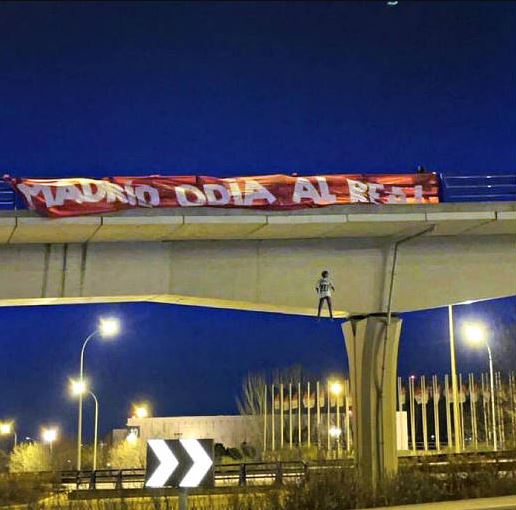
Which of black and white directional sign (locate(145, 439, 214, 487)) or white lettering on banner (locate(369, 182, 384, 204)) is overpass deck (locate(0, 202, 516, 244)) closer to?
white lettering on banner (locate(369, 182, 384, 204))

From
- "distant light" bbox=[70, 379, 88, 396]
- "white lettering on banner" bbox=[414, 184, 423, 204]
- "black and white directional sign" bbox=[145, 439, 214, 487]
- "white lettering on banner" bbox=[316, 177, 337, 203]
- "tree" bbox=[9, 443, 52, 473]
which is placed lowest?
"black and white directional sign" bbox=[145, 439, 214, 487]

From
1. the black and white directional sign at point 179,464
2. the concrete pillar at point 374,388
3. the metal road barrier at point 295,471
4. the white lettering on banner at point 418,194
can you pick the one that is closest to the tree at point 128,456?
the metal road barrier at point 295,471

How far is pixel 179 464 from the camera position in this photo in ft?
26.3

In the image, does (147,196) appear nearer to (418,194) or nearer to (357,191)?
(357,191)

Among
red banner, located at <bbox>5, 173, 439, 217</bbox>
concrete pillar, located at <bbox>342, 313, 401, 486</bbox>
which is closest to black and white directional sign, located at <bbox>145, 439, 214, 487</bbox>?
red banner, located at <bbox>5, 173, 439, 217</bbox>

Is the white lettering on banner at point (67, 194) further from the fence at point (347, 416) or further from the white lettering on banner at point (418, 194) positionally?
the fence at point (347, 416)

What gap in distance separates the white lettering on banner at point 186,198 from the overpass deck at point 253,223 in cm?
71

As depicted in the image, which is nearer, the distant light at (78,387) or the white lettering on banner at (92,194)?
the white lettering on banner at (92,194)

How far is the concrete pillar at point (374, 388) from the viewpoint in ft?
70.1

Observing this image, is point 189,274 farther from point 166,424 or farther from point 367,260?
point 166,424

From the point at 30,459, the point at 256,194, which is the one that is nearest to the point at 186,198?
the point at 256,194

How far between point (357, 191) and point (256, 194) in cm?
293

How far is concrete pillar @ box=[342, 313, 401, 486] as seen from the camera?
21.4 m

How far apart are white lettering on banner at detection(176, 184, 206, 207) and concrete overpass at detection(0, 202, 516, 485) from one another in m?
0.73
